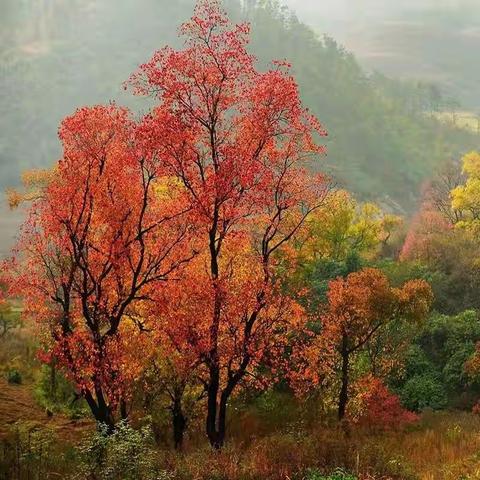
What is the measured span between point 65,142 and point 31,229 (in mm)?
4281

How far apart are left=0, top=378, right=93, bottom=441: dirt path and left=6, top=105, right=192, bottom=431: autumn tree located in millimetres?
8444

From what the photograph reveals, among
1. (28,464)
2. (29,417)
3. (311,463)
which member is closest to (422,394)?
(311,463)

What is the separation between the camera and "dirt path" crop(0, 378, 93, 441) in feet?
87.6

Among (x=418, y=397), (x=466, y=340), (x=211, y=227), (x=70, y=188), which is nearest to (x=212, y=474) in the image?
(x=211, y=227)

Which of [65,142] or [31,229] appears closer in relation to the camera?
[65,142]

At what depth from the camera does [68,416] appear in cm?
2920

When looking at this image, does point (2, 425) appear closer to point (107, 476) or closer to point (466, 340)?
point (107, 476)

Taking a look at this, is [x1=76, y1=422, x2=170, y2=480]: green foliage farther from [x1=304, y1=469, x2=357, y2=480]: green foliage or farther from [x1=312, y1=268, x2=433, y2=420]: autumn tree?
[x1=312, y1=268, x2=433, y2=420]: autumn tree

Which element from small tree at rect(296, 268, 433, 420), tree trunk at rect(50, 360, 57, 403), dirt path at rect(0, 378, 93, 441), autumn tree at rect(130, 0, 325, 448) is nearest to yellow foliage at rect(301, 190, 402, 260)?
small tree at rect(296, 268, 433, 420)

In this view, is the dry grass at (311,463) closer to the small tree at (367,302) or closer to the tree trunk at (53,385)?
the small tree at (367,302)

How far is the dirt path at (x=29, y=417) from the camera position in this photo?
26688 millimetres

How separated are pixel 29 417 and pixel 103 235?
14.2 meters

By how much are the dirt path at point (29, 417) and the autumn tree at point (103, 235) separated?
844 cm

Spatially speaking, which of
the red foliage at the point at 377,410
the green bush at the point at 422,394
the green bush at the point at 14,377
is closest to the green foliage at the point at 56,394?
the green bush at the point at 14,377
